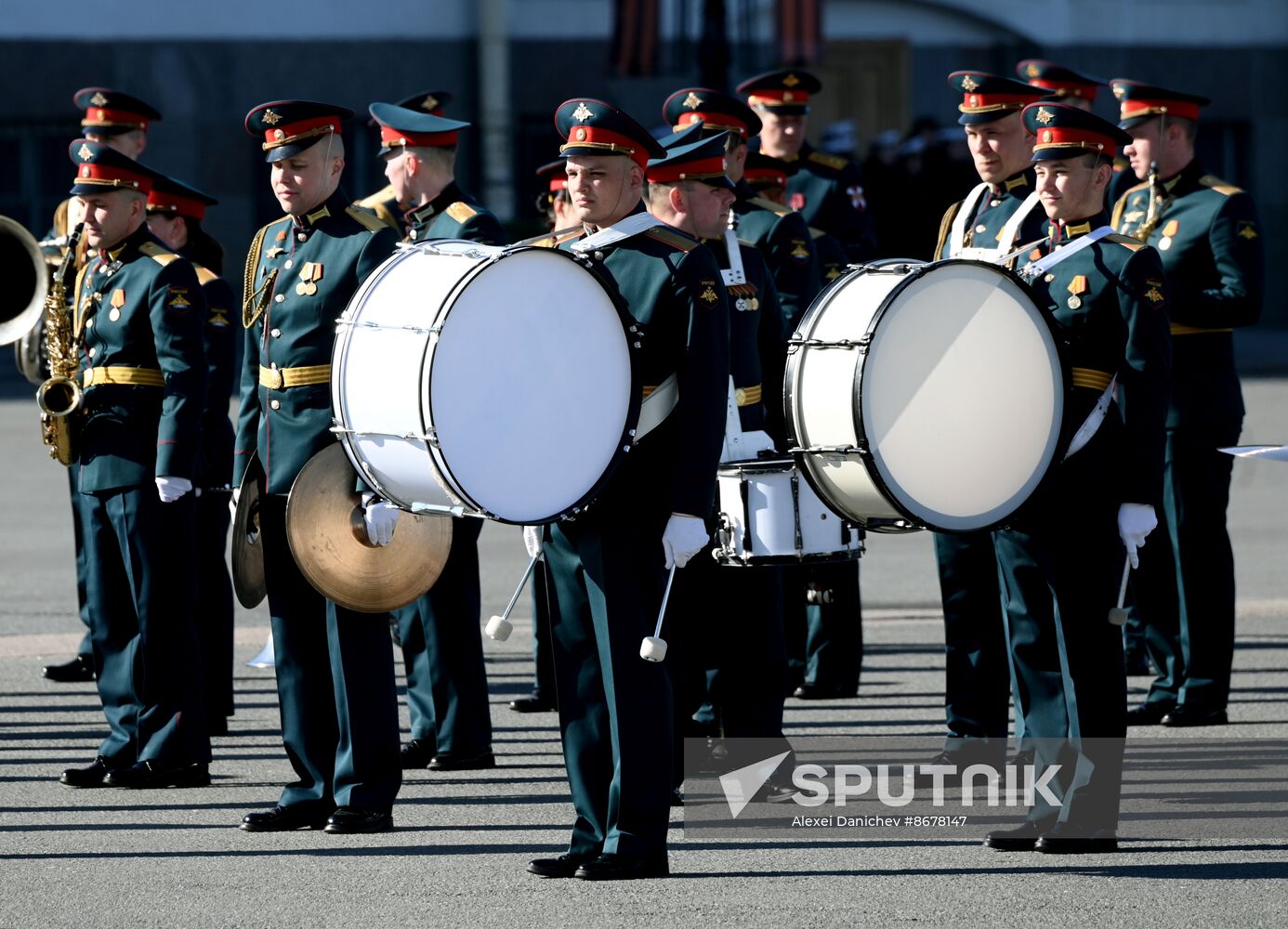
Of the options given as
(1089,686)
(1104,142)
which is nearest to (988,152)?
(1104,142)

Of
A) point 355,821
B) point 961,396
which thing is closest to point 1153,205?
point 961,396

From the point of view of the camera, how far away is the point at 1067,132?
6.52m

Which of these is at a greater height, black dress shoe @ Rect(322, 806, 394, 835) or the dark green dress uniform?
the dark green dress uniform

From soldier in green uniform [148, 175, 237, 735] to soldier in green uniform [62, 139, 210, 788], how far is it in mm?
547

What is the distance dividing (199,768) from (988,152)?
309 cm

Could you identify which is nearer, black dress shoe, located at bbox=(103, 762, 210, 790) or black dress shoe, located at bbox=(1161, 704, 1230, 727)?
black dress shoe, located at bbox=(103, 762, 210, 790)

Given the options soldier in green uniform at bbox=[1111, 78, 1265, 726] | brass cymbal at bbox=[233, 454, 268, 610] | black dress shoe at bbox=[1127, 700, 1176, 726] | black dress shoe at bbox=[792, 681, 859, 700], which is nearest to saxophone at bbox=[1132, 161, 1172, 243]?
soldier in green uniform at bbox=[1111, 78, 1265, 726]

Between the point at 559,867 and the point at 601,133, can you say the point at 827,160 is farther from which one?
the point at 559,867

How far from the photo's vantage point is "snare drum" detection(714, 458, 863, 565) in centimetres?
682

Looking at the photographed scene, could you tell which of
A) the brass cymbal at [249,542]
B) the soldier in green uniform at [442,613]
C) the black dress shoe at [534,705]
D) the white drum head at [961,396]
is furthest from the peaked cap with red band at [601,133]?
the black dress shoe at [534,705]

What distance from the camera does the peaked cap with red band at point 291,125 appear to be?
680 cm

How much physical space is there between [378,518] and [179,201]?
7.47 feet

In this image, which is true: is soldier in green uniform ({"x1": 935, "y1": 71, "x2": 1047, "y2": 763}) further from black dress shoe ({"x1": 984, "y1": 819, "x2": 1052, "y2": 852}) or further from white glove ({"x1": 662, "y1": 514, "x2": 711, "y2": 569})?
white glove ({"x1": 662, "y1": 514, "x2": 711, "y2": 569})

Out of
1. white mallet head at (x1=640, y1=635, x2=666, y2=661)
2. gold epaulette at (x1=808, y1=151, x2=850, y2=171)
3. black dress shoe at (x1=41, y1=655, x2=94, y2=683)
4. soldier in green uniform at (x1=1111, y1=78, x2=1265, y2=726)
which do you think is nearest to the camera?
white mallet head at (x1=640, y1=635, x2=666, y2=661)
